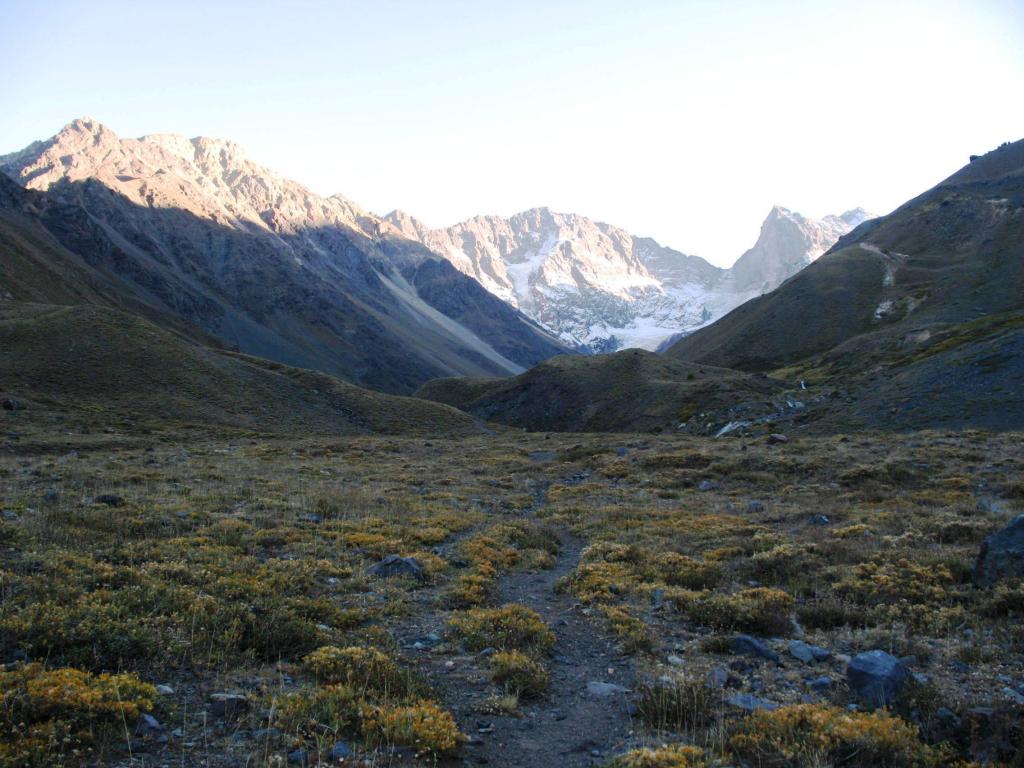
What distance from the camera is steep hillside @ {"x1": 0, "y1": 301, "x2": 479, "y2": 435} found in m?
66.4

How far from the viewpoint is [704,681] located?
30.9 ft

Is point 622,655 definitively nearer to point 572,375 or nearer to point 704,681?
point 704,681

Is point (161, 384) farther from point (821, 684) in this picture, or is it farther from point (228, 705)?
point (821, 684)

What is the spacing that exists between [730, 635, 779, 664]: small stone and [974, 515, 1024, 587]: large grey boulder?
19.4 ft

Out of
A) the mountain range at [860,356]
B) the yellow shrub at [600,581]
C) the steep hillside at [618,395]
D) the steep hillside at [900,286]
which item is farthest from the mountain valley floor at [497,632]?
the steep hillside at [900,286]

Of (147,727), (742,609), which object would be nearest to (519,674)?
(147,727)

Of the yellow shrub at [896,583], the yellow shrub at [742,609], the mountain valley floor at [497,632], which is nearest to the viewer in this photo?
the mountain valley floor at [497,632]

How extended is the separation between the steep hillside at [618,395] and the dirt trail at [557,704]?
204 feet

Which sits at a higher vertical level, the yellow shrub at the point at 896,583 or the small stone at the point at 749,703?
the small stone at the point at 749,703

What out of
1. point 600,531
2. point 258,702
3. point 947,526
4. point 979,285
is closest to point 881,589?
point 947,526

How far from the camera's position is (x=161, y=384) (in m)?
74.1

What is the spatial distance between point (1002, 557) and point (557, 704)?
35.5ft

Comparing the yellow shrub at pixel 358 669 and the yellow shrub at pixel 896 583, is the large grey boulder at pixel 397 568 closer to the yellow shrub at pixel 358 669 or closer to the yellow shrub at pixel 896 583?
the yellow shrub at pixel 358 669

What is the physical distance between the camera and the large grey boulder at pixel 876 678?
8.59 metres
